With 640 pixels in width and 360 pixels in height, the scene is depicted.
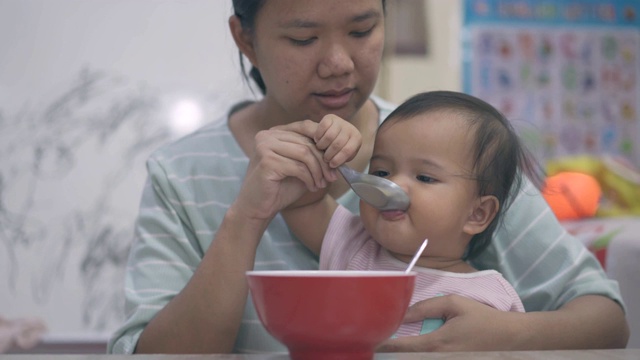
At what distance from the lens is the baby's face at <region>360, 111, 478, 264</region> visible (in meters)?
0.95

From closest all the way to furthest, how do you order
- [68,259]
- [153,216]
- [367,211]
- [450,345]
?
[450,345], [367,211], [153,216], [68,259]

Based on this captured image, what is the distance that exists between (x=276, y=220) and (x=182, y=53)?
5.03 feet

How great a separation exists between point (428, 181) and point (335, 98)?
185mm

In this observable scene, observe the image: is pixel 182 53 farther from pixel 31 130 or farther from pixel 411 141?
pixel 411 141

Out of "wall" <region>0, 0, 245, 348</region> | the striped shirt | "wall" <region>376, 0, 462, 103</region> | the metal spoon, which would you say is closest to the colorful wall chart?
"wall" <region>376, 0, 462, 103</region>

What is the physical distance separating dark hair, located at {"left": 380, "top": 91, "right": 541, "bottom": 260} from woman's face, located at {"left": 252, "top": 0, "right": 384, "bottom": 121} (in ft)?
0.24

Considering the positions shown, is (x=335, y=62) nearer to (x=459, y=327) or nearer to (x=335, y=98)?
(x=335, y=98)

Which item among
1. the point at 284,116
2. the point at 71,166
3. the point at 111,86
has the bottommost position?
the point at 71,166

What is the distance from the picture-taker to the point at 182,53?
2.54m

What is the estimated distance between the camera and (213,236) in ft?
3.64

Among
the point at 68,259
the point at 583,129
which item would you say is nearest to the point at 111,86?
the point at 68,259

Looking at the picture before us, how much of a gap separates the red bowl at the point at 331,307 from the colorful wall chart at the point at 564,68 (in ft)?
7.60

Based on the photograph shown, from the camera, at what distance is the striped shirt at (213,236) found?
3.46ft

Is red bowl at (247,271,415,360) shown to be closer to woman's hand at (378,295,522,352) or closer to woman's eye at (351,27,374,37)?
woman's hand at (378,295,522,352)
